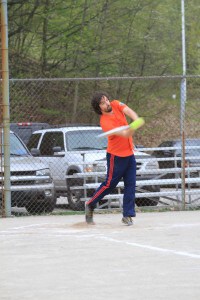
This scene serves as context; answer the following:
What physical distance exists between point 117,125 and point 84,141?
7.24 m

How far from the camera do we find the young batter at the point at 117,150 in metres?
12.5

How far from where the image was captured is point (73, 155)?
19.1 meters

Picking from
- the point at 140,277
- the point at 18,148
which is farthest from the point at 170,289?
the point at 18,148

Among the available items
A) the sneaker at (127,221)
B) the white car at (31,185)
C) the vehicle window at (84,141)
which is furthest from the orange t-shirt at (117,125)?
the vehicle window at (84,141)

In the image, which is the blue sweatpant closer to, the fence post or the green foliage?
the fence post

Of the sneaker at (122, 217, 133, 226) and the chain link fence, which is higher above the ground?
the chain link fence

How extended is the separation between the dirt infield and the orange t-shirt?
1053 mm

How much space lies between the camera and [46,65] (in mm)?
32250

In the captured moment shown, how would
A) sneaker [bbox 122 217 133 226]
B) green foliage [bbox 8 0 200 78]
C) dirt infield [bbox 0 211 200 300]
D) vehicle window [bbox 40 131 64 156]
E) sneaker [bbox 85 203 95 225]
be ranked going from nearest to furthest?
dirt infield [bbox 0 211 200 300], sneaker [bbox 122 217 133 226], sneaker [bbox 85 203 95 225], vehicle window [bbox 40 131 64 156], green foliage [bbox 8 0 200 78]

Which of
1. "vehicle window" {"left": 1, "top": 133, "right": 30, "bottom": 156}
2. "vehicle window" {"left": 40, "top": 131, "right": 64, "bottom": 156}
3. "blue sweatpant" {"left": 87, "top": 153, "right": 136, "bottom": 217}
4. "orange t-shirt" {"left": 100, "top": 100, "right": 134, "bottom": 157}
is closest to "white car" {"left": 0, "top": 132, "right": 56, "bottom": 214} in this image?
"vehicle window" {"left": 1, "top": 133, "right": 30, "bottom": 156}

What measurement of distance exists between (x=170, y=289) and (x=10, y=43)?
2692cm

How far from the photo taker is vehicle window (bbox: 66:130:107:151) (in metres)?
19.3

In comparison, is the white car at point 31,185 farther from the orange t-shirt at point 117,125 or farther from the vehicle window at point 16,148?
the orange t-shirt at point 117,125

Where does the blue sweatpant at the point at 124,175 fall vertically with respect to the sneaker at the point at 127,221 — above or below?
above
